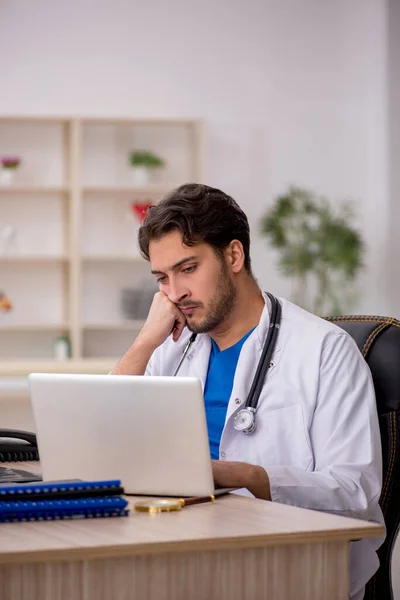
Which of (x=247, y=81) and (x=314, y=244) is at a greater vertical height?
(x=247, y=81)

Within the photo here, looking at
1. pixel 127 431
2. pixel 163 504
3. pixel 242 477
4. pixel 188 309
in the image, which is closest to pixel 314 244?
pixel 188 309

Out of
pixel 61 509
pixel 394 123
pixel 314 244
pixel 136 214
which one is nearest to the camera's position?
pixel 61 509

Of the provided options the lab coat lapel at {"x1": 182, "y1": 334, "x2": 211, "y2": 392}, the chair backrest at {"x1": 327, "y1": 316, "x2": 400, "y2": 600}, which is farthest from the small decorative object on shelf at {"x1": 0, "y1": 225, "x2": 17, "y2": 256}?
the chair backrest at {"x1": 327, "y1": 316, "x2": 400, "y2": 600}

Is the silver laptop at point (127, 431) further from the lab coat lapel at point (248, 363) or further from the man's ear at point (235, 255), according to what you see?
the man's ear at point (235, 255)

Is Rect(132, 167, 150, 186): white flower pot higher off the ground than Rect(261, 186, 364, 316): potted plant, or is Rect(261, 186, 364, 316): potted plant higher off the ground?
Rect(132, 167, 150, 186): white flower pot

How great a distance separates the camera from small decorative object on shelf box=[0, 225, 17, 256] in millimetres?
6535

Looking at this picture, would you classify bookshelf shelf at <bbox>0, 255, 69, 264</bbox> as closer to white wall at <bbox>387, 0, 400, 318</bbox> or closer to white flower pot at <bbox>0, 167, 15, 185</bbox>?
white flower pot at <bbox>0, 167, 15, 185</bbox>

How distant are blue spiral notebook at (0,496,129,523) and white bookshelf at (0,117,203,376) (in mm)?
5178

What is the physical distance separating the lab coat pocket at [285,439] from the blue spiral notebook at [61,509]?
64cm

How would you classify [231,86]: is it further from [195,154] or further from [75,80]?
[75,80]

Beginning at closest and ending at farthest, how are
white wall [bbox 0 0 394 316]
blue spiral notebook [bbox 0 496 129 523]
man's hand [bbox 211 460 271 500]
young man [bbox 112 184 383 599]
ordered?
blue spiral notebook [bbox 0 496 129 523]
man's hand [bbox 211 460 271 500]
young man [bbox 112 184 383 599]
white wall [bbox 0 0 394 316]

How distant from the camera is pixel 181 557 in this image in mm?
1290

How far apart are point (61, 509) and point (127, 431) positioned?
264mm

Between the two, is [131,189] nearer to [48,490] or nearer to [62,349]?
[62,349]
